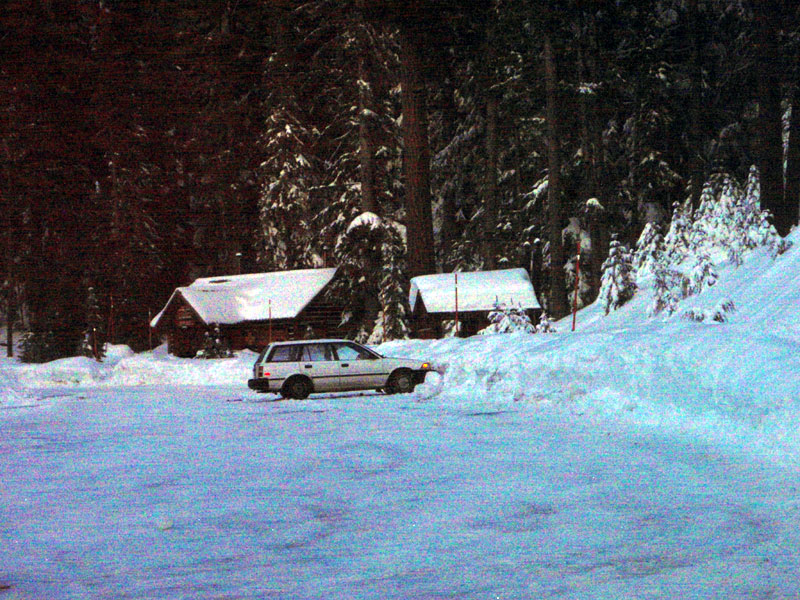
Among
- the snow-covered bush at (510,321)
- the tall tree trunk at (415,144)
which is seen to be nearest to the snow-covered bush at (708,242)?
the snow-covered bush at (510,321)

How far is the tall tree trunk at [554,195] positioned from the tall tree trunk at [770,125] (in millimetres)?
16339

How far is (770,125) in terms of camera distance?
25.7m

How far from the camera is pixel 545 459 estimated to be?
32.5 ft

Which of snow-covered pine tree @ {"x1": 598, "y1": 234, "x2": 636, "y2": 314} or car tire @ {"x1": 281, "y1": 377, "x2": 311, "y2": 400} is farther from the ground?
snow-covered pine tree @ {"x1": 598, "y1": 234, "x2": 636, "y2": 314}

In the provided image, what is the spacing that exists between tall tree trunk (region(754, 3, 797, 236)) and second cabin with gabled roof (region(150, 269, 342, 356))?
105 ft

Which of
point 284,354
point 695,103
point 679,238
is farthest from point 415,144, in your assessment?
point 284,354

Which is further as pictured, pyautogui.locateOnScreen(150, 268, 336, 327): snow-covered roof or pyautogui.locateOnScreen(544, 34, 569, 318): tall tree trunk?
pyautogui.locateOnScreen(150, 268, 336, 327): snow-covered roof

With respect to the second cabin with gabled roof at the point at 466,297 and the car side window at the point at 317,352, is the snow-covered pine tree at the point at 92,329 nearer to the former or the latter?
the second cabin with gabled roof at the point at 466,297

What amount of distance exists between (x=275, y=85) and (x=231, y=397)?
126 ft

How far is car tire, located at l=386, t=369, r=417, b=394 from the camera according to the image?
74.0 ft

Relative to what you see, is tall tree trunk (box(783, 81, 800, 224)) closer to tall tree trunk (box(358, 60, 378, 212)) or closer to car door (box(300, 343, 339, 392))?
car door (box(300, 343, 339, 392))

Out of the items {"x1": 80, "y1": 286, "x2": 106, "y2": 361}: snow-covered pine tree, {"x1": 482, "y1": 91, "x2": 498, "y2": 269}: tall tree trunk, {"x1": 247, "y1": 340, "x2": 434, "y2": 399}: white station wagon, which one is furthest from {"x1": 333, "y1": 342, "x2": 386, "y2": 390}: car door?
{"x1": 80, "y1": 286, "x2": 106, "y2": 361}: snow-covered pine tree

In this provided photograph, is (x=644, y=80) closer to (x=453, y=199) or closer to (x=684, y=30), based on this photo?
(x=684, y=30)

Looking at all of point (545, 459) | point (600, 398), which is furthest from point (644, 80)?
point (545, 459)
